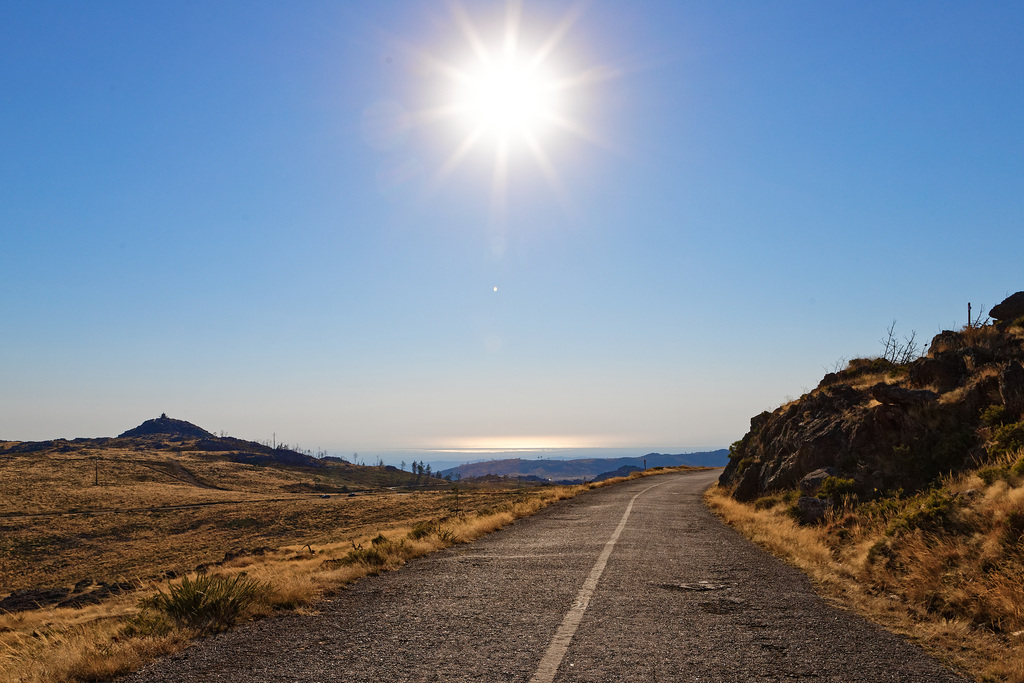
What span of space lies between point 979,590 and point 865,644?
7.78ft

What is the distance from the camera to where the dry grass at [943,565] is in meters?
5.94

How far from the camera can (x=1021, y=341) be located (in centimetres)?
1536

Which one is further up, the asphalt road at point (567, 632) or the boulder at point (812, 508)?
the boulder at point (812, 508)

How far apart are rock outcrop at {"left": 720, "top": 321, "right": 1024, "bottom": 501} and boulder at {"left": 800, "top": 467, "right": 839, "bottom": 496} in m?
0.04

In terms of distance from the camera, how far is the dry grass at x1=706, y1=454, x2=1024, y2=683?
5938mm

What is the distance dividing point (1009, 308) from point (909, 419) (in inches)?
335

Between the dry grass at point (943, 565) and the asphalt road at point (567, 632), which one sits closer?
the asphalt road at point (567, 632)

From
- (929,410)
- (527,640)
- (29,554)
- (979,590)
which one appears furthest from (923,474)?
(29,554)

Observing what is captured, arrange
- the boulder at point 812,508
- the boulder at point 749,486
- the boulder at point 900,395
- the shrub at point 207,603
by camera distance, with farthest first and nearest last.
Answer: the boulder at point 749,486 → the boulder at point 900,395 → the boulder at point 812,508 → the shrub at point 207,603

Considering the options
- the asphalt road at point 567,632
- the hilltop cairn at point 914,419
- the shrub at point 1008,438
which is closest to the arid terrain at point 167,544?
the asphalt road at point 567,632

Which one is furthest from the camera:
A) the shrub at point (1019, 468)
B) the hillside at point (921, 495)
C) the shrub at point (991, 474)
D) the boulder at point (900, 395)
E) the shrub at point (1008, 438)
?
the boulder at point (900, 395)

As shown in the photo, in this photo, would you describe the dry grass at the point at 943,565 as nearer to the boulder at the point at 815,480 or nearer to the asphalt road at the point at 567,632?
the asphalt road at the point at 567,632

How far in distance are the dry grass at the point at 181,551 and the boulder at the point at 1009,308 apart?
60.9ft

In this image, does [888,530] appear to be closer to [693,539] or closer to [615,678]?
[693,539]
